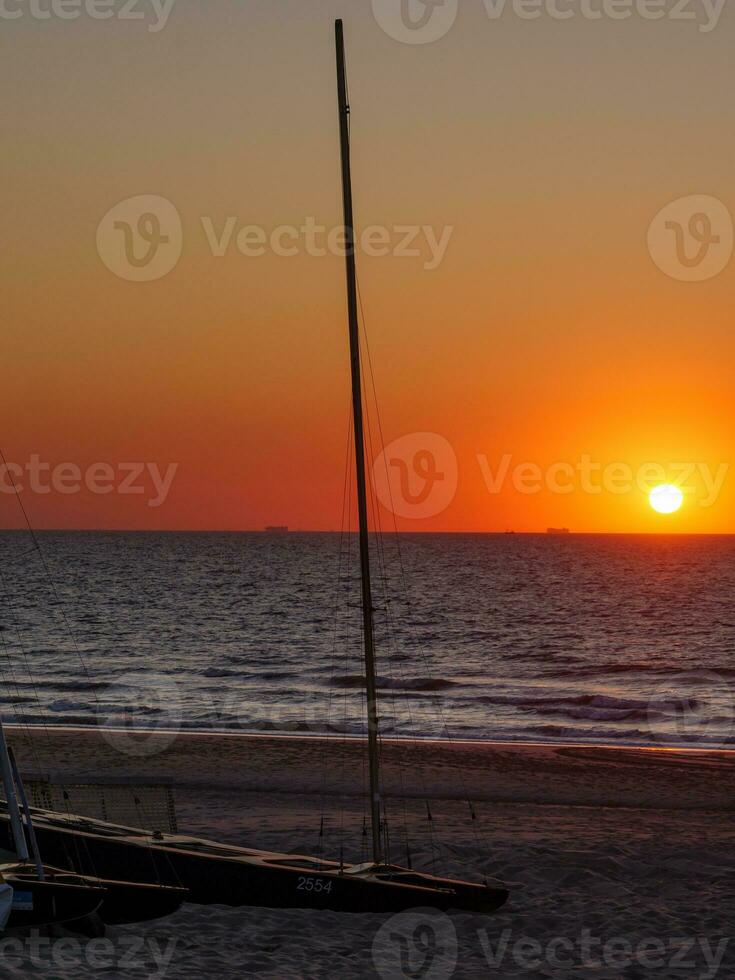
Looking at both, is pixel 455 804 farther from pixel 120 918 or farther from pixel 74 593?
pixel 74 593

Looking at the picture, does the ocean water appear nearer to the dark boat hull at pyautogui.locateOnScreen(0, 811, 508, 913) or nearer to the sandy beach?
the sandy beach

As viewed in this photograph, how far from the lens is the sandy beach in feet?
48.2

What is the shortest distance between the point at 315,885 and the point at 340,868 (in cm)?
56

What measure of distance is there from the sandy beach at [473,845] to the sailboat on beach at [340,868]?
0.92 feet

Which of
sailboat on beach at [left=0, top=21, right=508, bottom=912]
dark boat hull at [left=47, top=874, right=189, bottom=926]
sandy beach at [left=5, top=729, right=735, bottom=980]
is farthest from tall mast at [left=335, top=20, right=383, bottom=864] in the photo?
dark boat hull at [left=47, top=874, right=189, bottom=926]

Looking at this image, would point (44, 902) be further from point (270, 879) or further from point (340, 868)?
point (340, 868)

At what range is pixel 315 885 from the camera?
16.4 metres

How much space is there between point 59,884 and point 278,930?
300 centimetres

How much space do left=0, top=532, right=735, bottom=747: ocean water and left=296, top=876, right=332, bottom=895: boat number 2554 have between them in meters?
20.4

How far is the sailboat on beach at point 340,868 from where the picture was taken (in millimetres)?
16375

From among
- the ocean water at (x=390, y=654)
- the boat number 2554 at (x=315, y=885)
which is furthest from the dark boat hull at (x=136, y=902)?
the ocean water at (x=390, y=654)

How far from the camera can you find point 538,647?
73.5 metres

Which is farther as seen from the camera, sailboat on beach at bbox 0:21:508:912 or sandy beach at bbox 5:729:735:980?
sailboat on beach at bbox 0:21:508:912

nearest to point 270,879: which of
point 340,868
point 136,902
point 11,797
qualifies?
point 340,868
